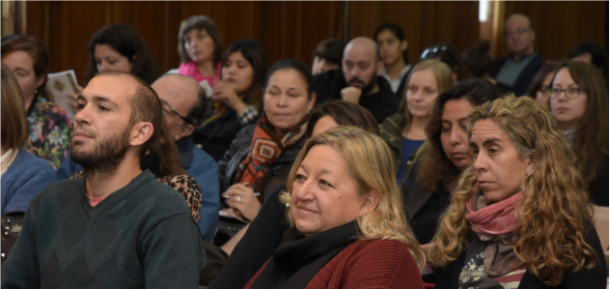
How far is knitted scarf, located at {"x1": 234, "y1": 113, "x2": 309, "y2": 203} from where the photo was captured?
2.89m

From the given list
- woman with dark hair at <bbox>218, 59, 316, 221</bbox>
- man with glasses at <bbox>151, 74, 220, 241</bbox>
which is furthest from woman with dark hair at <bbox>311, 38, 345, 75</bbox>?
man with glasses at <bbox>151, 74, 220, 241</bbox>

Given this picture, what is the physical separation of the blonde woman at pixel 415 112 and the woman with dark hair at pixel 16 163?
1538 millimetres

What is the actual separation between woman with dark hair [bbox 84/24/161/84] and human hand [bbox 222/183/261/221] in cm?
129

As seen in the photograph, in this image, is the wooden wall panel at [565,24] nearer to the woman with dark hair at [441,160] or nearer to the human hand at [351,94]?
the human hand at [351,94]

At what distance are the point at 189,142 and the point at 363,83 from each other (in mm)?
1444

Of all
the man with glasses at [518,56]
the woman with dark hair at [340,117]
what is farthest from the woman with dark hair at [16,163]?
the man with glasses at [518,56]

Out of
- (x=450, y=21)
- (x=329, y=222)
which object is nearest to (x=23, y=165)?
(x=329, y=222)

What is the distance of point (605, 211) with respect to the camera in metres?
2.18

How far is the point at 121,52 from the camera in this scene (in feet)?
12.2

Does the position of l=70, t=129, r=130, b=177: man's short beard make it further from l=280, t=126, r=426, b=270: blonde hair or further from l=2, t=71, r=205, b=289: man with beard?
l=280, t=126, r=426, b=270: blonde hair

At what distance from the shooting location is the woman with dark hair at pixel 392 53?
15.4ft

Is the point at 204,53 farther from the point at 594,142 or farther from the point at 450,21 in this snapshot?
the point at 450,21

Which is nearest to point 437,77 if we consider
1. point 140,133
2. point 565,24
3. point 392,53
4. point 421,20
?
point 392,53

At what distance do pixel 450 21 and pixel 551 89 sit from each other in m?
3.70
